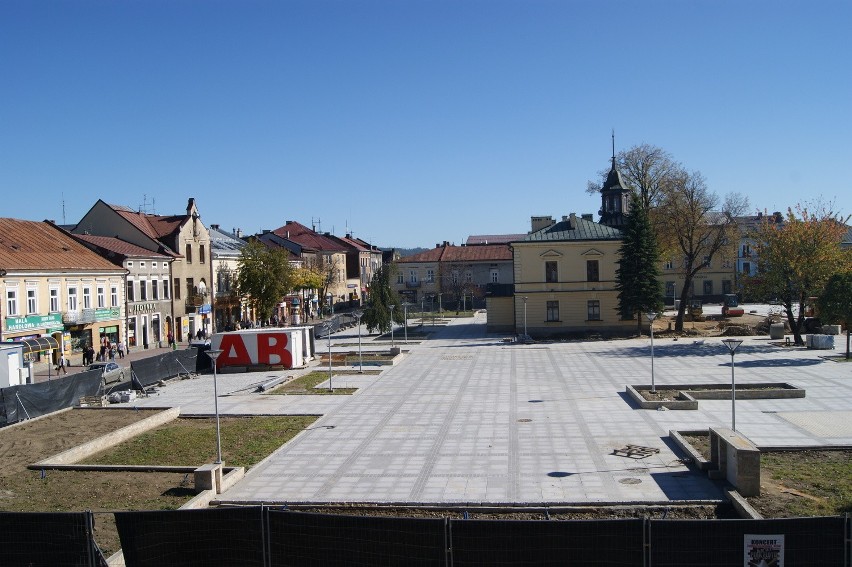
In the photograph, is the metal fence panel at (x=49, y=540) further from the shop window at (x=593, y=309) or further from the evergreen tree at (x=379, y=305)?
the shop window at (x=593, y=309)

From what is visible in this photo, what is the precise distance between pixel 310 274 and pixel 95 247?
2677 centimetres

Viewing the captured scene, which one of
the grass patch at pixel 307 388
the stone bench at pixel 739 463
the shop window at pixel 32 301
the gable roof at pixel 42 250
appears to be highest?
the gable roof at pixel 42 250

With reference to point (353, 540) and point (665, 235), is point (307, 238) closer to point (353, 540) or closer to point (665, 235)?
point (665, 235)

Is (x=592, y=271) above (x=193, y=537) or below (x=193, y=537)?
above

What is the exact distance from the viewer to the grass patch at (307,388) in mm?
28828

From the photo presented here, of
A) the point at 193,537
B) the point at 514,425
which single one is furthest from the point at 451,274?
the point at 193,537

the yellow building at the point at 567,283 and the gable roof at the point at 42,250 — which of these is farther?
the yellow building at the point at 567,283

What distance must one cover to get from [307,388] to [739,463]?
63.6 feet

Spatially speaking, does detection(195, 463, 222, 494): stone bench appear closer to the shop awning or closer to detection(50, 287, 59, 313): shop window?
the shop awning

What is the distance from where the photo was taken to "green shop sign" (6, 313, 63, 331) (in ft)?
113

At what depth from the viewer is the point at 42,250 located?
39.5 meters

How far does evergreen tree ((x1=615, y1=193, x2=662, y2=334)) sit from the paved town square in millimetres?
8804

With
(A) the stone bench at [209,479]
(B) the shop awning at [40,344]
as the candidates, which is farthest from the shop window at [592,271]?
(A) the stone bench at [209,479]

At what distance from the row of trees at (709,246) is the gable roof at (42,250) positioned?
31.7 metres
